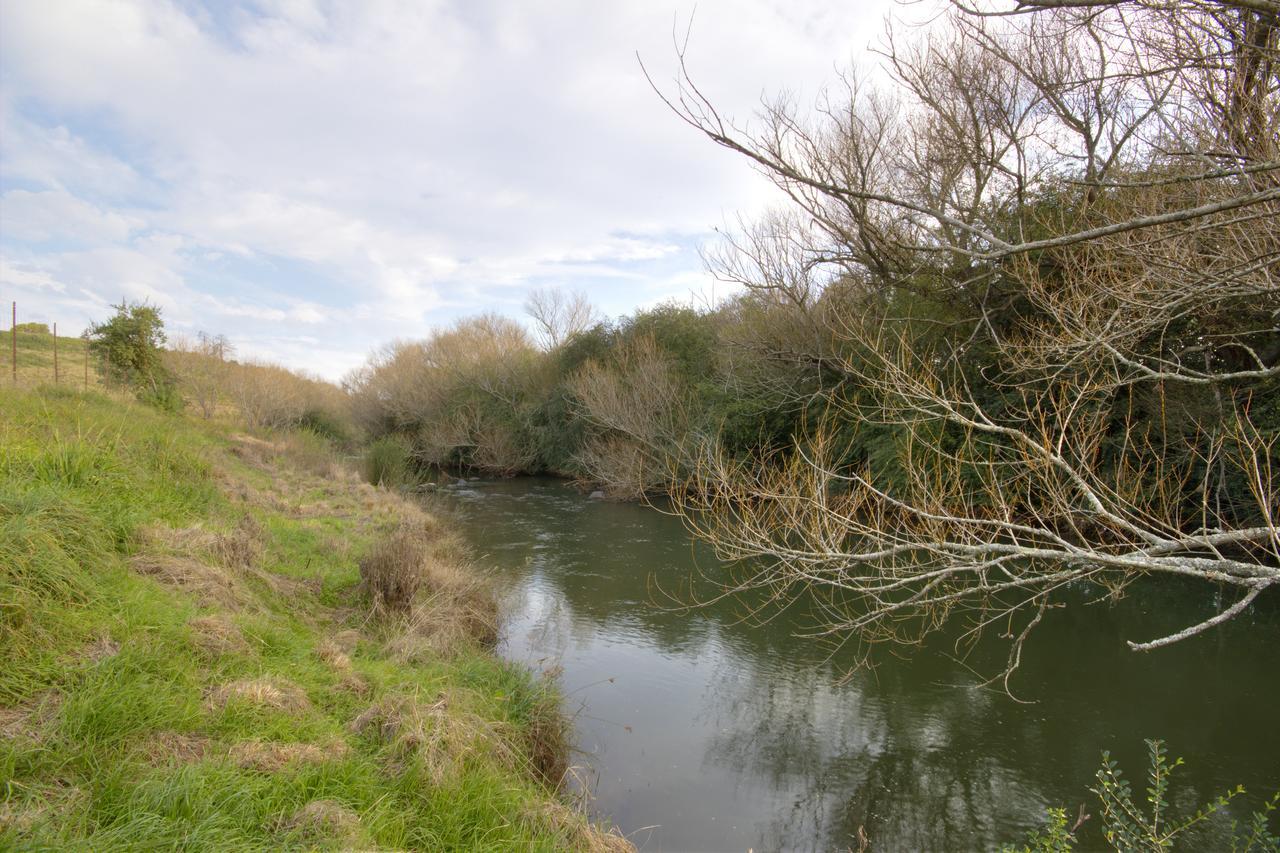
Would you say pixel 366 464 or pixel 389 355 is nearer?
pixel 366 464

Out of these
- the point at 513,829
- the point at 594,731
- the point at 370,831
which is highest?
the point at 370,831

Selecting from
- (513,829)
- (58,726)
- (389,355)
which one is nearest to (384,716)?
(513,829)

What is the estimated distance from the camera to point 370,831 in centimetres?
347

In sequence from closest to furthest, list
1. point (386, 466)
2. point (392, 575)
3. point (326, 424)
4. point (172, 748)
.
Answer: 1. point (172, 748)
2. point (392, 575)
3. point (386, 466)
4. point (326, 424)

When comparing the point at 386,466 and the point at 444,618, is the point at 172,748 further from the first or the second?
the point at 386,466

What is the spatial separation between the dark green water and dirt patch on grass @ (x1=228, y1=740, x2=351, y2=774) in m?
2.33

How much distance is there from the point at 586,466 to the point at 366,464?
6622 millimetres

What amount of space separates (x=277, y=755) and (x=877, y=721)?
17.8 ft

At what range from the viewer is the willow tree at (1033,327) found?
16.9 ft

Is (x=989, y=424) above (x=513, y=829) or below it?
above

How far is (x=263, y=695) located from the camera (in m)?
4.40

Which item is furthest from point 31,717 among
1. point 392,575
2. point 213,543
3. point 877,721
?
point 877,721

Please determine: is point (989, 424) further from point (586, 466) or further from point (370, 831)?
point (586, 466)

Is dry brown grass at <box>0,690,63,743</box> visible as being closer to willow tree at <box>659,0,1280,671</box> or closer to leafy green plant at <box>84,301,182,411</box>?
willow tree at <box>659,0,1280,671</box>
